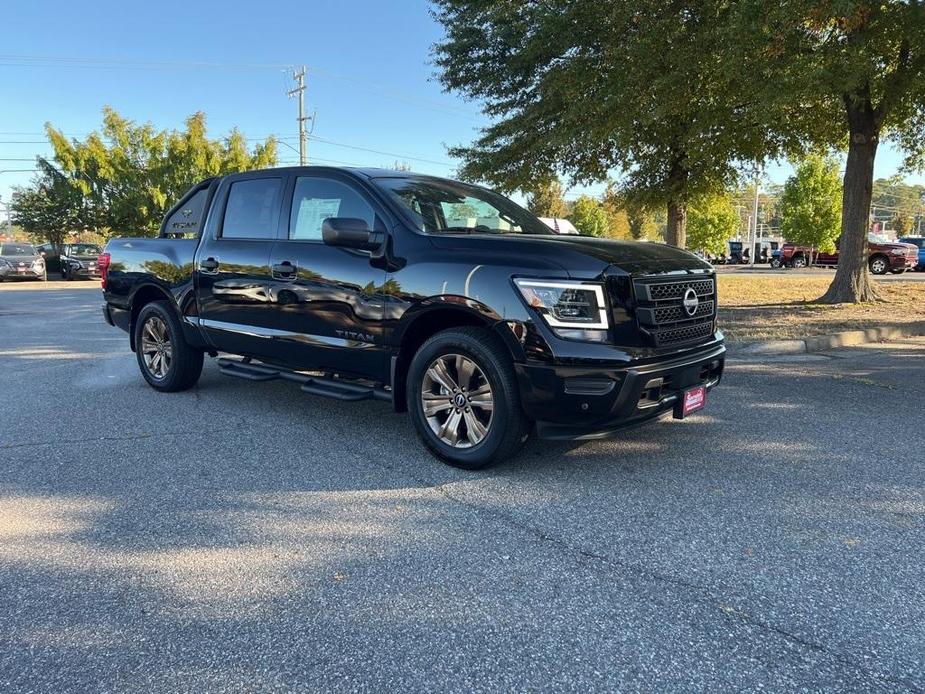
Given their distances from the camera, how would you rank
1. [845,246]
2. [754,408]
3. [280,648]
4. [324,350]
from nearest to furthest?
[280,648]
[324,350]
[754,408]
[845,246]

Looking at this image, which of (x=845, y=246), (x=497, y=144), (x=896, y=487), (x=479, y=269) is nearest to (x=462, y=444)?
(x=479, y=269)

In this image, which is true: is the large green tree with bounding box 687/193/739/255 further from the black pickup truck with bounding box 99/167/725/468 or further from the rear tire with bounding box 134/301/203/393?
the black pickup truck with bounding box 99/167/725/468

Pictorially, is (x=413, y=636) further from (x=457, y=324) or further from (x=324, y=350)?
(x=324, y=350)

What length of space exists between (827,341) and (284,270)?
7598 mm

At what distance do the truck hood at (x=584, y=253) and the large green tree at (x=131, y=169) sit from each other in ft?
104

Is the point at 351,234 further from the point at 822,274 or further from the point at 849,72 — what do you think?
the point at 822,274

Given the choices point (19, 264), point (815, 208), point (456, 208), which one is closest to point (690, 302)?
point (456, 208)

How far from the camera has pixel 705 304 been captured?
15.1ft

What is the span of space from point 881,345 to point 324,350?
27.4 ft

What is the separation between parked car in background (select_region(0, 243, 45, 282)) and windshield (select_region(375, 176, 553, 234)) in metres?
28.2

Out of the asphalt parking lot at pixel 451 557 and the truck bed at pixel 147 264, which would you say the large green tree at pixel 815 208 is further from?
the truck bed at pixel 147 264

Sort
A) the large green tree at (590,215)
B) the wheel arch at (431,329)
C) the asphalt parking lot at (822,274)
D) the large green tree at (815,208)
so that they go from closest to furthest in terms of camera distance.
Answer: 1. the wheel arch at (431,329)
2. the asphalt parking lot at (822,274)
3. the large green tree at (815,208)
4. the large green tree at (590,215)

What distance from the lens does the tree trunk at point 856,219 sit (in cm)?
1337

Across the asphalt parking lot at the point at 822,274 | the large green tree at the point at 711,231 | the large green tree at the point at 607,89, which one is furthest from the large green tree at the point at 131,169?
the large green tree at the point at 711,231
